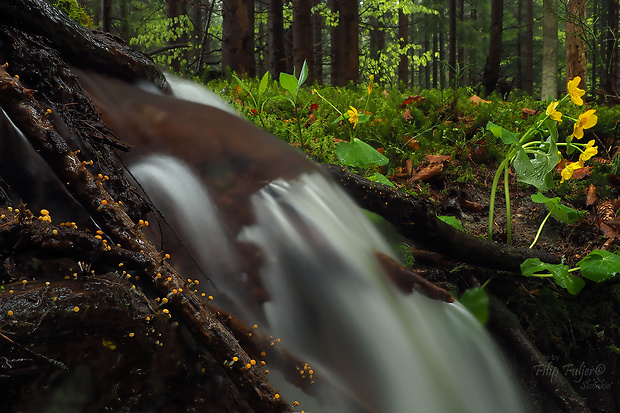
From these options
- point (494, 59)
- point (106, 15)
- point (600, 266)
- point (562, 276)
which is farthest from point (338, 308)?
point (494, 59)

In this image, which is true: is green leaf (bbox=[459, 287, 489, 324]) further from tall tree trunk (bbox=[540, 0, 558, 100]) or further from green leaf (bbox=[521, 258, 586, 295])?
tall tree trunk (bbox=[540, 0, 558, 100])

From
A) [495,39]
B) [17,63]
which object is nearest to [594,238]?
[17,63]

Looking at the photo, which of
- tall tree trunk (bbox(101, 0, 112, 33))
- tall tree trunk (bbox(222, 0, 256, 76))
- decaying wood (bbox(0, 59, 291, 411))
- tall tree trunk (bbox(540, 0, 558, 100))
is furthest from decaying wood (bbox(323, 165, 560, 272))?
tall tree trunk (bbox(540, 0, 558, 100))

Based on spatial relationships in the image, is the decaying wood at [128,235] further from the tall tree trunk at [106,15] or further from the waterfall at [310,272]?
the tall tree trunk at [106,15]

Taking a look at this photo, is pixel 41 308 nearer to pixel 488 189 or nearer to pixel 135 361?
pixel 135 361

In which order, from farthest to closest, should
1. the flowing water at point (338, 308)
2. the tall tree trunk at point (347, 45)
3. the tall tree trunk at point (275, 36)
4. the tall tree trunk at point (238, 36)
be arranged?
the tall tree trunk at point (347, 45) < the tall tree trunk at point (275, 36) < the tall tree trunk at point (238, 36) < the flowing water at point (338, 308)

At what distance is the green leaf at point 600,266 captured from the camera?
207cm

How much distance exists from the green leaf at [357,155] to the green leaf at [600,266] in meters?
1.21

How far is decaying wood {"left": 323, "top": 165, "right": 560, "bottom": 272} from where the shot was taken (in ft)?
8.00

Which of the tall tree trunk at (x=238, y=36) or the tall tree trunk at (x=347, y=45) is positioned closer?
the tall tree trunk at (x=238, y=36)

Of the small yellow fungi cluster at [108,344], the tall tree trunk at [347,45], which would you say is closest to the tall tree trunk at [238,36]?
the tall tree trunk at [347,45]

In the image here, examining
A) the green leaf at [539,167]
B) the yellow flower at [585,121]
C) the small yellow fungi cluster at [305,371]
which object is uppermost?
the yellow flower at [585,121]

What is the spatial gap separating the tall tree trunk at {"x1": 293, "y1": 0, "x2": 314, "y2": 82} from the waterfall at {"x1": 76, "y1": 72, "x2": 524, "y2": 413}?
18.7 ft

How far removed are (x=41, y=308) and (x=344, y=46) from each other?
7696 mm
